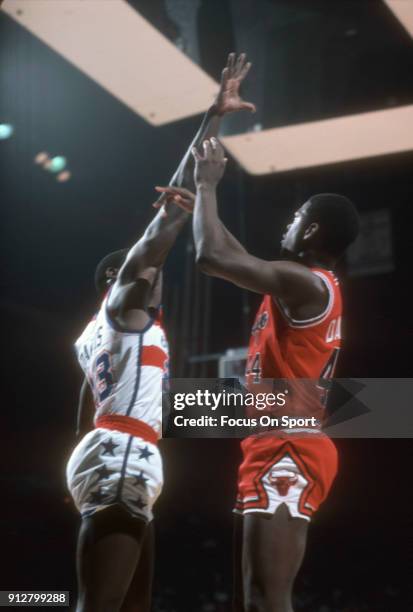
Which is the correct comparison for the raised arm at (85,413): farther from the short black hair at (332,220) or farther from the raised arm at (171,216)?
the short black hair at (332,220)

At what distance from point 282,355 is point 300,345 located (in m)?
0.07

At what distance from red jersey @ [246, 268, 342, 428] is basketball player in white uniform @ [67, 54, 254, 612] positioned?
397mm

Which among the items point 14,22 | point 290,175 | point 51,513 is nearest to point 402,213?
point 290,175

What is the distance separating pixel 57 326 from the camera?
5832mm

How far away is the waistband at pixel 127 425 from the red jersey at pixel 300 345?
1.35ft

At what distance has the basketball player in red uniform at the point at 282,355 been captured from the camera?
2.42 meters

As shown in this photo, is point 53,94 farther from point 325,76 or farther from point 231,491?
point 231,491

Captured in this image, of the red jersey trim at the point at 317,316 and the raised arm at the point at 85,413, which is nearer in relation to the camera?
the red jersey trim at the point at 317,316

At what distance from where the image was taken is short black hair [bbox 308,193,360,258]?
2.81 meters

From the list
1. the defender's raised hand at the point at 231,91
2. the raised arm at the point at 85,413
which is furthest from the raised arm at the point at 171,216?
the raised arm at the point at 85,413

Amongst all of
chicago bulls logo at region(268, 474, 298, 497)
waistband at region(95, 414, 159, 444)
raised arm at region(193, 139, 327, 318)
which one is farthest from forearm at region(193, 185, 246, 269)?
chicago bulls logo at region(268, 474, 298, 497)

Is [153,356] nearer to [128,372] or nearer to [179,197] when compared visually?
[128,372]

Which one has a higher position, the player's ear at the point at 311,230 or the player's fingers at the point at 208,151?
the player's fingers at the point at 208,151

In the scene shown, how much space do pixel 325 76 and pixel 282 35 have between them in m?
0.41
